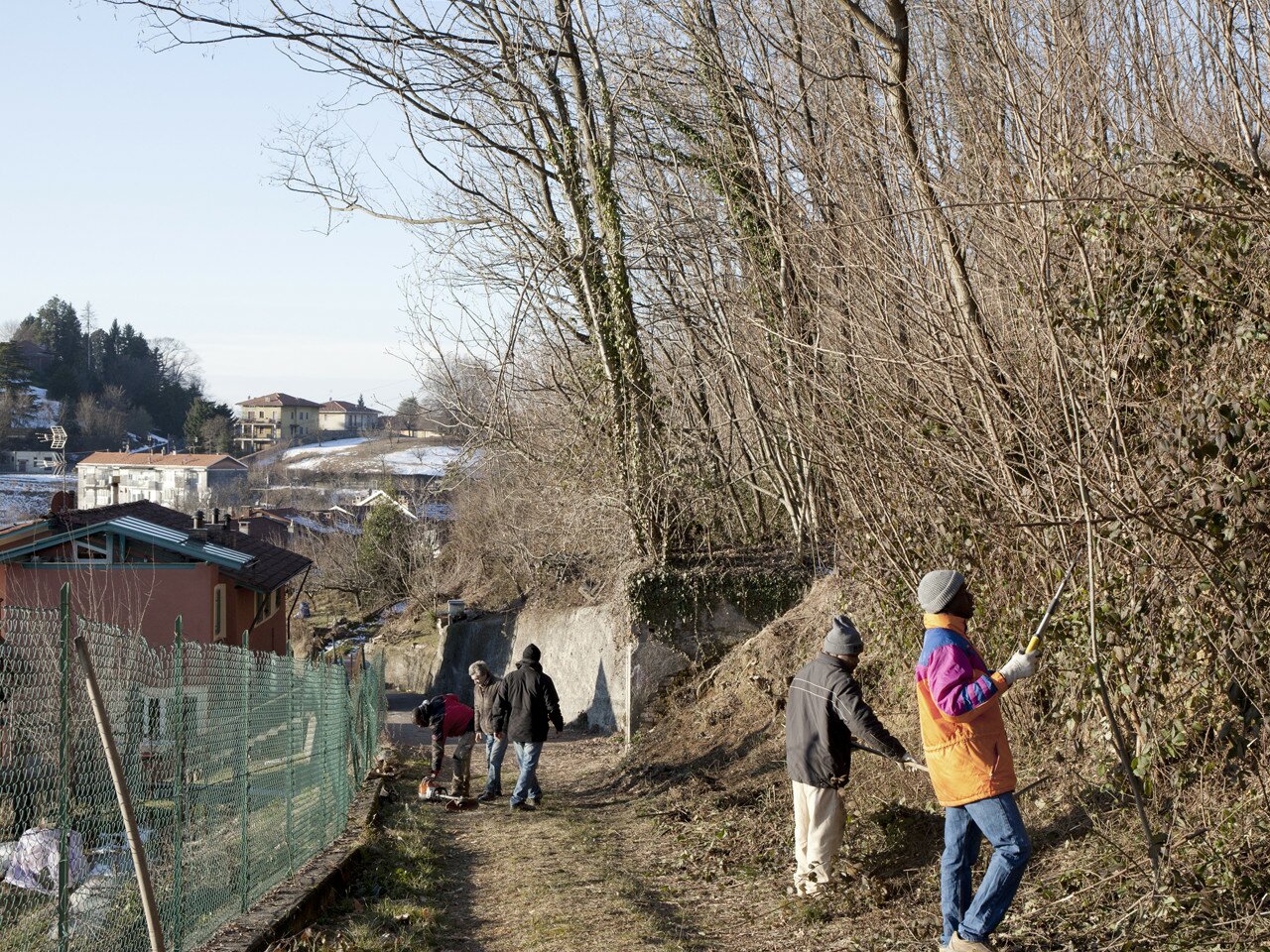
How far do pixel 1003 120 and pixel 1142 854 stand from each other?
14.5 ft

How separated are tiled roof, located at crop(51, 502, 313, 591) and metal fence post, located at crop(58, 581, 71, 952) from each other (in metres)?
24.8

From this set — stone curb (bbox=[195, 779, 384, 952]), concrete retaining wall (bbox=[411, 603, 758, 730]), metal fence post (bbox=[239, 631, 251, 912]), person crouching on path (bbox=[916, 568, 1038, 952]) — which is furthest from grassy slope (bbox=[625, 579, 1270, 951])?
concrete retaining wall (bbox=[411, 603, 758, 730])

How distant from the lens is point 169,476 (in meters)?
83.6

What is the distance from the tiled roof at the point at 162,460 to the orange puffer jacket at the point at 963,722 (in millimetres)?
82613

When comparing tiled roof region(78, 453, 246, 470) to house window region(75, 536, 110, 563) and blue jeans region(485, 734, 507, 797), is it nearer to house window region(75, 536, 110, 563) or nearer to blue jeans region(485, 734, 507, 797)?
house window region(75, 536, 110, 563)

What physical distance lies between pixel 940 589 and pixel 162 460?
278ft

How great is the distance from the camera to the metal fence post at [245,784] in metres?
7.02

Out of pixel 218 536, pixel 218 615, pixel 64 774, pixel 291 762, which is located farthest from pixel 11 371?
pixel 64 774

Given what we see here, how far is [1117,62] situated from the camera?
703 cm

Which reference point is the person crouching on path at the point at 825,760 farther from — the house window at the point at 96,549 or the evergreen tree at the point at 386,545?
the evergreen tree at the point at 386,545

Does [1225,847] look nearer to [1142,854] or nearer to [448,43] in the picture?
[1142,854]

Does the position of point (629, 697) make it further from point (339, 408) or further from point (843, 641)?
point (339, 408)

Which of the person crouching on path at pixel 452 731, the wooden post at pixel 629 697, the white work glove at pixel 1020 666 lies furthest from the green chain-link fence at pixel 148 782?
the wooden post at pixel 629 697

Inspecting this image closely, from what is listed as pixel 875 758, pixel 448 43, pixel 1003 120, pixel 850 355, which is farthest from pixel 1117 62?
pixel 448 43
